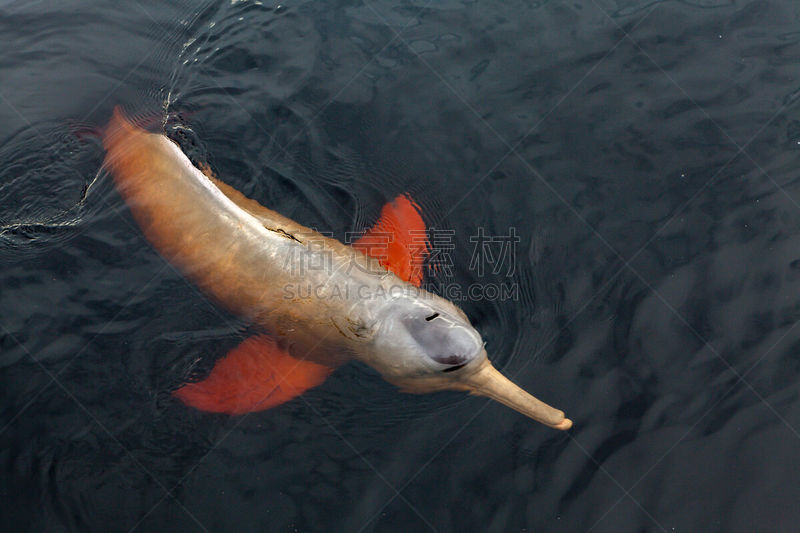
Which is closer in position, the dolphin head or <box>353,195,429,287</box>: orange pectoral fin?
the dolphin head

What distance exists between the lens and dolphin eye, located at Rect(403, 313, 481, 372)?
22.5 feet

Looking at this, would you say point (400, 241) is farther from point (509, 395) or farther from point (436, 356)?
point (509, 395)

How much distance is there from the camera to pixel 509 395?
674cm

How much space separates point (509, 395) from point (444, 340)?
88cm

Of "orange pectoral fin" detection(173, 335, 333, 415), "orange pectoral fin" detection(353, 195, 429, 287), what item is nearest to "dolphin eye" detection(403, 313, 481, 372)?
"orange pectoral fin" detection(353, 195, 429, 287)

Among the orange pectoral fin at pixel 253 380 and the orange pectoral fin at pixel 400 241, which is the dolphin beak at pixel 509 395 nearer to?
the orange pectoral fin at pixel 400 241

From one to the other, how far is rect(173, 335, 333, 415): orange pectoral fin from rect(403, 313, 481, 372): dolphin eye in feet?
4.06

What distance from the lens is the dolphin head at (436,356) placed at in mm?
6750

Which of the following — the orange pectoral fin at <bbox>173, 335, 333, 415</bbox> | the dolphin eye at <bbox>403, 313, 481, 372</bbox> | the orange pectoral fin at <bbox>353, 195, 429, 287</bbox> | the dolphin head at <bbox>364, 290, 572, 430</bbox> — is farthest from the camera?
the orange pectoral fin at <bbox>353, 195, 429, 287</bbox>

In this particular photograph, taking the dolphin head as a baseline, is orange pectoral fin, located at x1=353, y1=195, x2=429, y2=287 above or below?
above

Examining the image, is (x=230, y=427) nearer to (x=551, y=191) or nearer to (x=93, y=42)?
(x=551, y=191)

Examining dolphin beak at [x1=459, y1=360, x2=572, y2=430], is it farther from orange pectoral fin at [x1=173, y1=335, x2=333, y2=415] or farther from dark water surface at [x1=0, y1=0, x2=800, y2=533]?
orange pectoral fin at [x1=173, y1=335, x2=333, y2=415]

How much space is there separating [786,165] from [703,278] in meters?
2.18

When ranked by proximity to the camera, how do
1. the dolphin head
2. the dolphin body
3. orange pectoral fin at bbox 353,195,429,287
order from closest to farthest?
the dolphin head
the dolphin body
orange pectoral fin at bbox 353,195,429,287
